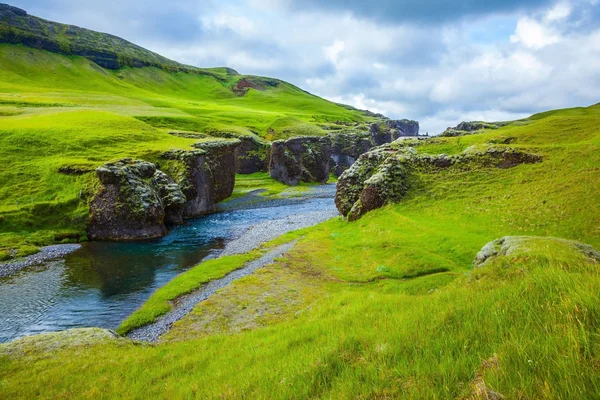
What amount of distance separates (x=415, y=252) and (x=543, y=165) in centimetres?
2322

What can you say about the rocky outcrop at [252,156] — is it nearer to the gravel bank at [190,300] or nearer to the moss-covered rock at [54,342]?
the gravel bank at [190,300]

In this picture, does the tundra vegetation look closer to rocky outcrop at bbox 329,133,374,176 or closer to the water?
the water

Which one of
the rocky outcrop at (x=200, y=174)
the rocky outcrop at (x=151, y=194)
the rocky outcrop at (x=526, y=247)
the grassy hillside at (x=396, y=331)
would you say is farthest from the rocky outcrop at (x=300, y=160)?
the rocky outcrop at (x=526, y=247)

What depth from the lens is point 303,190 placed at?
102188 mm

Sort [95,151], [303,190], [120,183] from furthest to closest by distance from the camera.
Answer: [303,190]
[95,151]
[120,183]

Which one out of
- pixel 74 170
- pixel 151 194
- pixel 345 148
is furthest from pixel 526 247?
pixel 345 148

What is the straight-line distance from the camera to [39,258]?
1553 inches

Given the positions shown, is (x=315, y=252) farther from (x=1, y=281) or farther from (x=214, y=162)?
(x=214, y=162)

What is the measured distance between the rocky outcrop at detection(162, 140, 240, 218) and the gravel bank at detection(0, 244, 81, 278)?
82.7 ft

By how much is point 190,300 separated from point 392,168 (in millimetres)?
32941

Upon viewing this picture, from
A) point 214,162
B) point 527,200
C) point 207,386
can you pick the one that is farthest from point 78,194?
point 527,200

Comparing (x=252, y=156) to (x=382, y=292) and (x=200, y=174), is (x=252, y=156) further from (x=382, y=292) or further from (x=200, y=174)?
(x=382, y=292)

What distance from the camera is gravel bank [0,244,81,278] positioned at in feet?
117

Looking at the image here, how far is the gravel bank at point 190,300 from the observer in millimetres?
22406
